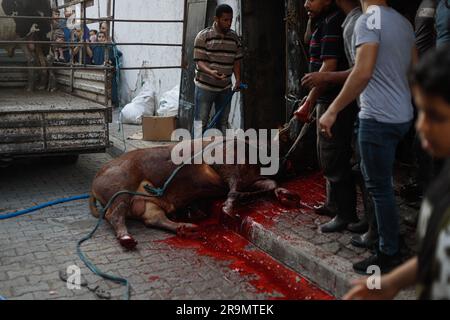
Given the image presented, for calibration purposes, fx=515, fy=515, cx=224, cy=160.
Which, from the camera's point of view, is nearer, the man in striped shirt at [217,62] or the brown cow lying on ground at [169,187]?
the brown cow lying on ground at [169,187]

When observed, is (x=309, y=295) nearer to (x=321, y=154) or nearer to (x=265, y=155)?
(x=321, y=154)

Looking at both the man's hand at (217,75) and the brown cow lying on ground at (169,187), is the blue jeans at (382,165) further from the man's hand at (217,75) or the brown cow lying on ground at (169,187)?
the man's hand at (217,75)

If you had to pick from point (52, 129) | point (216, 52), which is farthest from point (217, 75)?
point (52, 129)

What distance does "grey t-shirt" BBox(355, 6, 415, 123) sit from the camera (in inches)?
134

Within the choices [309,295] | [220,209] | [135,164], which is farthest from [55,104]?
[309,295]

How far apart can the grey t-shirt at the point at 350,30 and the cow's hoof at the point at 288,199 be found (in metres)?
1.73

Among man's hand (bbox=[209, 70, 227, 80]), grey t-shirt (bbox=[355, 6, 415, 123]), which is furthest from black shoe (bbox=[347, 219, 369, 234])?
man's hand (bbox=[209, 70, 227, 80])

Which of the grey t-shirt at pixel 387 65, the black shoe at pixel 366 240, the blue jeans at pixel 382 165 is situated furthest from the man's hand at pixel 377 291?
the black shoe at pixel 366 240

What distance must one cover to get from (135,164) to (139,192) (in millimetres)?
318

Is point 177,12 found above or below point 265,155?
above

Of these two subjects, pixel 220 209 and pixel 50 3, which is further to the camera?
pixel 50 3

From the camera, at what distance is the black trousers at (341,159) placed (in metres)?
4.33

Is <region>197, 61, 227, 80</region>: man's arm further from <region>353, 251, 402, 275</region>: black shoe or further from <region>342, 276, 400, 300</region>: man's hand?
<region>342, 276, 400, 300</region>: man's hand

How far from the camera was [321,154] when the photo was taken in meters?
4.47
